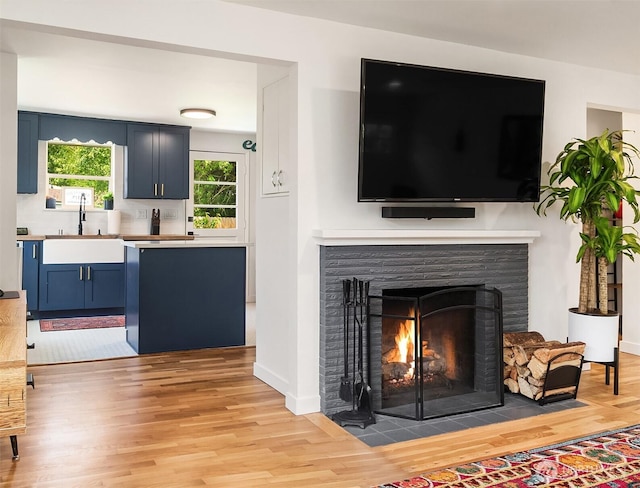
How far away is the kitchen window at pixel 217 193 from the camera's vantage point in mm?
8320

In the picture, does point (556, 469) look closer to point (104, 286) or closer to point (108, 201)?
point (104, 286)

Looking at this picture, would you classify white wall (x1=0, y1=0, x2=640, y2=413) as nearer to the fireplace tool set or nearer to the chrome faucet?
the fireplace tool set

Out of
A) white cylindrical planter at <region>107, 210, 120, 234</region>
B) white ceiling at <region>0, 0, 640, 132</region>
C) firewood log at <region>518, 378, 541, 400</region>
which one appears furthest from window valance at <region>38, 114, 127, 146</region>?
firewood log at <region>518, 378, 541, 400</region>

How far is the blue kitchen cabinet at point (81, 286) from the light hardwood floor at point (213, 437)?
2.84 metres

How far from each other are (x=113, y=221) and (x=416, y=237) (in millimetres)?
4933

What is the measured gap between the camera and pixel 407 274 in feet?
12.4

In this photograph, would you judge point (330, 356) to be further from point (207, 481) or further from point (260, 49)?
point (260, 49)

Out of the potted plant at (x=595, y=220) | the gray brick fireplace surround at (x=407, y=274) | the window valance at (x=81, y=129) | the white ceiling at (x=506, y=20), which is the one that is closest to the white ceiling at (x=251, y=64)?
the white ceiling at (x=506, y=20)

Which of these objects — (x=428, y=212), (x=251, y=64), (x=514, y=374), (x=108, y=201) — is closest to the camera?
(x=428, y=212)

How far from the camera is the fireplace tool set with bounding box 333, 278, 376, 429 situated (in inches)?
136

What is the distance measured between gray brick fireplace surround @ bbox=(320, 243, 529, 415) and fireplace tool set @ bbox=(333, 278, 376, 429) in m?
0.07

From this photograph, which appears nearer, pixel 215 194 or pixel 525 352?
pixel 525 352

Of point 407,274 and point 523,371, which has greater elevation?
point 407,274

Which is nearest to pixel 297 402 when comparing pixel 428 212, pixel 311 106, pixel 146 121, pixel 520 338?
pixel 428 212
